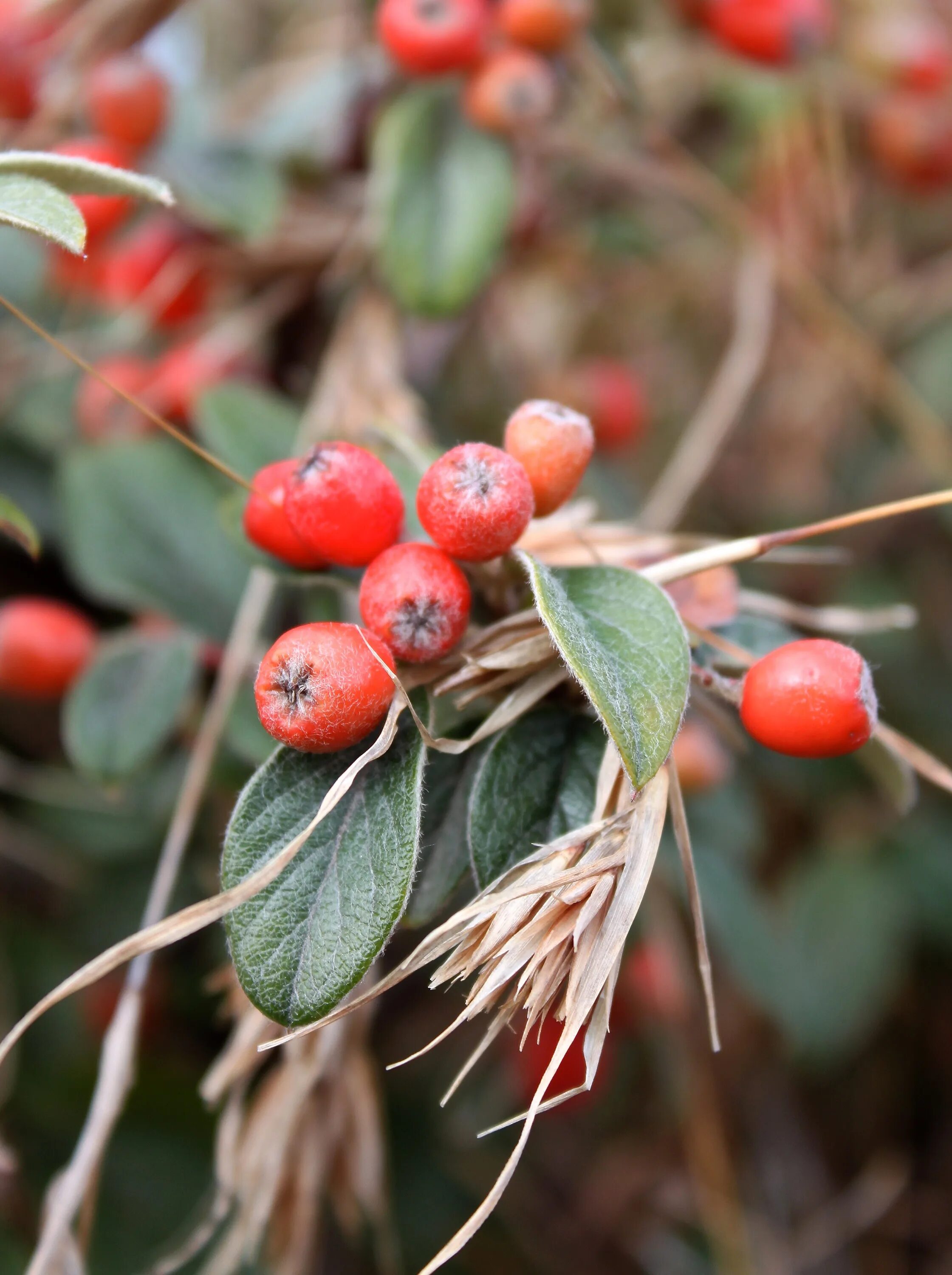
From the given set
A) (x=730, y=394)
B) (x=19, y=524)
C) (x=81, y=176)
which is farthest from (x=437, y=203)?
(x=19, y=524)

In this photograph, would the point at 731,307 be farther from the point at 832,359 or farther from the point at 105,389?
the point at 105,389

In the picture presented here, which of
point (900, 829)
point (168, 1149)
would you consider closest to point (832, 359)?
point (900, 829)

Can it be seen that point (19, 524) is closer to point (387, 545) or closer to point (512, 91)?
point (387, 545)

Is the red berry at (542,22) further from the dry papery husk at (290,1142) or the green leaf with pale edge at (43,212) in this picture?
the dry papery husk at (290,1142)

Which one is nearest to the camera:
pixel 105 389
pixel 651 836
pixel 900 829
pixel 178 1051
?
pixel 651 836

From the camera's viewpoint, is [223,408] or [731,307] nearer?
[223,408]

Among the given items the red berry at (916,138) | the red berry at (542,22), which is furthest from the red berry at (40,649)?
the red berry at (916,138)
